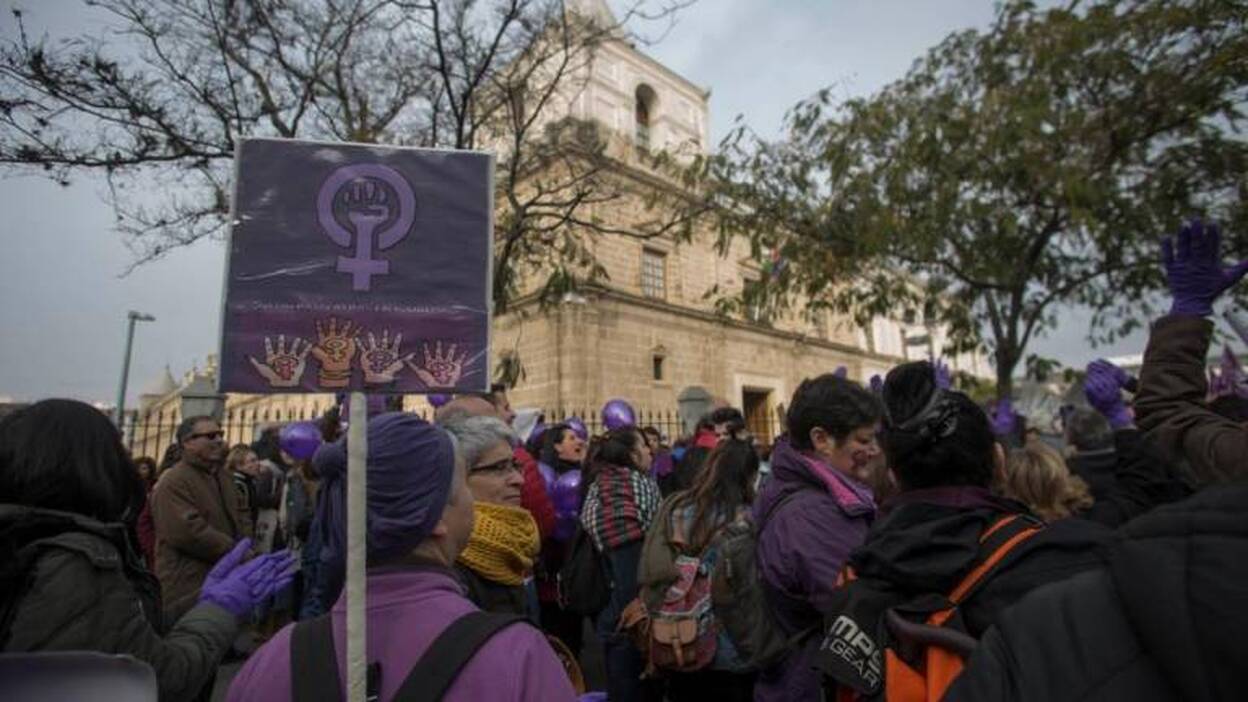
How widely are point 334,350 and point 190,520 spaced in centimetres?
288

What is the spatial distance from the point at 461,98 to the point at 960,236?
6519 millimetres

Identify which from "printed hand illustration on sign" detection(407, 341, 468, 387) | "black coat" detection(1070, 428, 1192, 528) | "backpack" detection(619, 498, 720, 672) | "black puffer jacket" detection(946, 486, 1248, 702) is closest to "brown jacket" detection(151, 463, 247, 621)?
"backpack" detection(619, 498, 720, 672)

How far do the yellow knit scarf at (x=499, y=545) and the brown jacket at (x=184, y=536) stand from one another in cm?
239

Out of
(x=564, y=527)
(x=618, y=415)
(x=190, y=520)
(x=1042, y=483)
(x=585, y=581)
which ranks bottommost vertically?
(x=585, y=581)

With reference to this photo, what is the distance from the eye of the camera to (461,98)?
8.90 metres

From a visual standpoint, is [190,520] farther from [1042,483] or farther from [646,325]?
[646,325]

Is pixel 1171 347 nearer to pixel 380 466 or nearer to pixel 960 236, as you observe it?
pixel 380 466

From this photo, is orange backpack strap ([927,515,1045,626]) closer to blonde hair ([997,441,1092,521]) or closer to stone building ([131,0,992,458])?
blonde hair ([997,441,1092,521])

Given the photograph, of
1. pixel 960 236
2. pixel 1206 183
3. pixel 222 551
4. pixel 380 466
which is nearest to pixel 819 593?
pixel 380 466

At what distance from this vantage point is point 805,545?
83.4 inches

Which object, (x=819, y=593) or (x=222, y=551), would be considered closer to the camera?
(x=819, y=593)

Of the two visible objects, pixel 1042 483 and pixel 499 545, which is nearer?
pixel 499 545

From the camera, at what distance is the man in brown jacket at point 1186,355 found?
179 centimetres

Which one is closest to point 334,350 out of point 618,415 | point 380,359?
point 380,359
